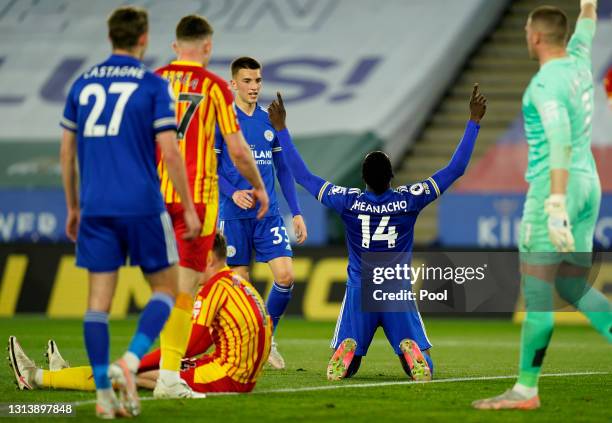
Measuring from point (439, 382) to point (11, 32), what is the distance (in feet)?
57.2

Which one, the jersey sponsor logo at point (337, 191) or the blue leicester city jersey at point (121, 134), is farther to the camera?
the jersey sponsor logo at point (337, 191)

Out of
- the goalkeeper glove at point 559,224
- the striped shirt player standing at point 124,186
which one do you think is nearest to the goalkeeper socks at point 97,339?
the striped shirt player standing at point 124,186

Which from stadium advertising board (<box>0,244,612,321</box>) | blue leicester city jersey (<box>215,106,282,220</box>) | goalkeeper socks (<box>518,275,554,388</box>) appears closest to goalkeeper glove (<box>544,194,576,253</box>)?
goalkeeper socks (<box>518,275,554,388</box>)

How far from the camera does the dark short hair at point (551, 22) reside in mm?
6605

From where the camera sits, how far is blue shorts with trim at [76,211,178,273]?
248 inches

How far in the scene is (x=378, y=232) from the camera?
863 centimetres

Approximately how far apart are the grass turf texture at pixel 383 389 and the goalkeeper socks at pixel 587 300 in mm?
473

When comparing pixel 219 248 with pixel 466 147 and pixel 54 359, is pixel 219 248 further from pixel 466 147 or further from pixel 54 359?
pixel 466 147

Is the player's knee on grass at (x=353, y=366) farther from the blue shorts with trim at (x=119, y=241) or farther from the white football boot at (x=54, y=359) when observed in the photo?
the blue shorts with trim at (x=119, y=241)

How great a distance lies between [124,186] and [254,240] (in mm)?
3620

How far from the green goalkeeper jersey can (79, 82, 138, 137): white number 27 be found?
2119mm

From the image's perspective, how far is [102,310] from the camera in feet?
20.7

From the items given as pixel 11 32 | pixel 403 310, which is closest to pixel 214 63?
pixel 11 32

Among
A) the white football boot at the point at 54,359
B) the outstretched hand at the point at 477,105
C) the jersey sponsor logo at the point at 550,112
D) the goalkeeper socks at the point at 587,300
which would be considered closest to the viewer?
the jersey sponsor logo at the point at 550,112
